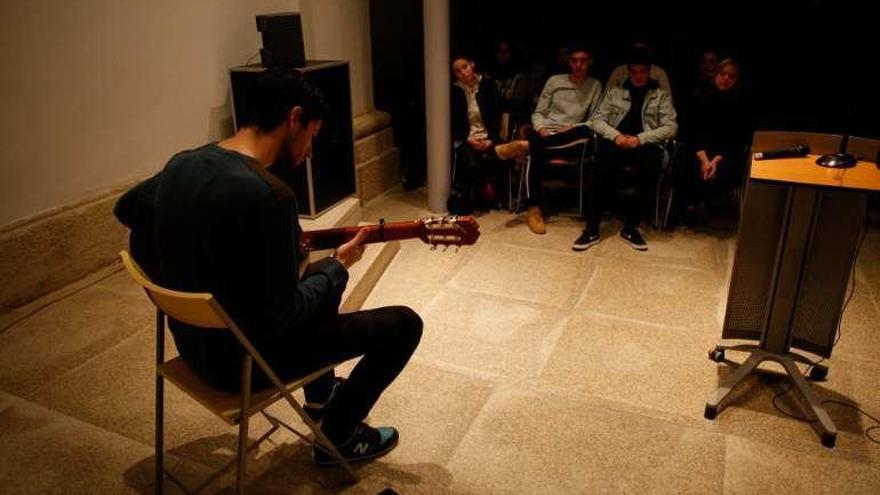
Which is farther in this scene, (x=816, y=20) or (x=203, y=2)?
(x=816, y=20)

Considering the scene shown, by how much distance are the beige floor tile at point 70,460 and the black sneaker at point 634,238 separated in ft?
9.51

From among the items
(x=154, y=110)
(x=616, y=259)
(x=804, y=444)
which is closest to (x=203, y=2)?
(x=154, y=110)

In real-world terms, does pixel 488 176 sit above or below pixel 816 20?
below

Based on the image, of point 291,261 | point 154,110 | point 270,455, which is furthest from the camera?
point 154,110

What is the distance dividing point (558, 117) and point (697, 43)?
1.51m

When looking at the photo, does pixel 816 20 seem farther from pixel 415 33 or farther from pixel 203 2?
pixel 203 2

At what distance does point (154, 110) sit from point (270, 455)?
2196 mm

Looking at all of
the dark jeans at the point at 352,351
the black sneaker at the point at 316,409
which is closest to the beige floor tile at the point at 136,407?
the black sneaker at the point at 316,409

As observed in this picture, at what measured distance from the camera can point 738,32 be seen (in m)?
5.16

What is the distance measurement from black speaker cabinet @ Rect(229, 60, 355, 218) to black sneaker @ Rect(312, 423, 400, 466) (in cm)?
176

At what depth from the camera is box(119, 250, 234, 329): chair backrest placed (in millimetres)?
1506

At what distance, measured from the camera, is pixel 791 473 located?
2242 mm

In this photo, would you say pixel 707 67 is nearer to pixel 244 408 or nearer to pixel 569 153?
pixel 569 153

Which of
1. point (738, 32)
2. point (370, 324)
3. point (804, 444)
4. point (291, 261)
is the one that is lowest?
point (804, 444)
